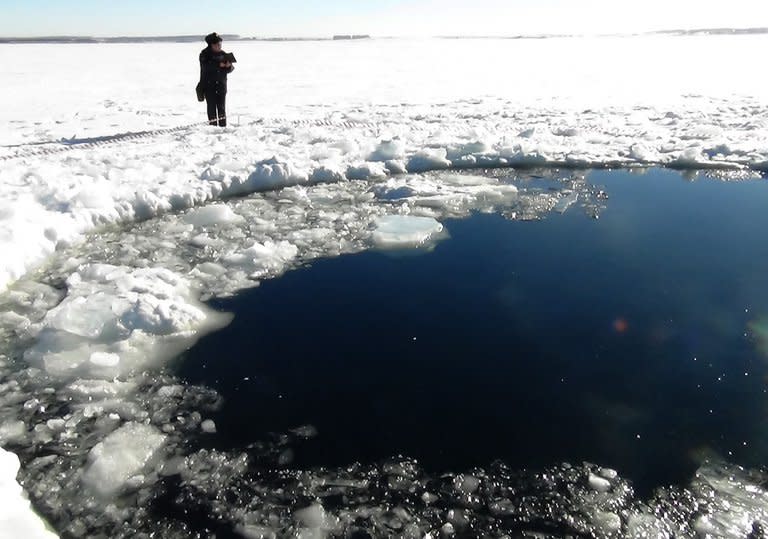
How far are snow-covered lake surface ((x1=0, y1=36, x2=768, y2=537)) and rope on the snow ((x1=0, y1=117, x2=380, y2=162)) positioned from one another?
8 centimetres

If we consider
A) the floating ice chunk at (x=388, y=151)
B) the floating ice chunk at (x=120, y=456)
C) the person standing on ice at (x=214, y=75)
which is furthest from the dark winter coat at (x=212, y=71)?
the floating ice chunk at (x=120, y=456)

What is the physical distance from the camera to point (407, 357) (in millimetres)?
3865

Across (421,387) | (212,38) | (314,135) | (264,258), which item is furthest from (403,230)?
(212,38)

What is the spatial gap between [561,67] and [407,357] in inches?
942

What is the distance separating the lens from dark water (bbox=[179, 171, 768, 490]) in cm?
312

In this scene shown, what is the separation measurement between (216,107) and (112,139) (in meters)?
1.82

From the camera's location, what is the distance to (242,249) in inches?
214

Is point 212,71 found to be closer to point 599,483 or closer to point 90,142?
point 90,142

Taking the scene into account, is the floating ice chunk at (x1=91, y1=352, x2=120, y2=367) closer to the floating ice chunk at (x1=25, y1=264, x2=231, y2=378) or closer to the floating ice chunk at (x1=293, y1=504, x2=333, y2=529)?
the floating ice chunk at (x1=25, y1=264, x2=231, y2=378)

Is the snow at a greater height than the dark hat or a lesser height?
lesser

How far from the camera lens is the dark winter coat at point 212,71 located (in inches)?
375

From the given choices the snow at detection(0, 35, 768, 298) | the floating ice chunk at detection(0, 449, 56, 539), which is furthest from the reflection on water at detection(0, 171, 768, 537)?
the snow at detection(0, 35, 768, 298)

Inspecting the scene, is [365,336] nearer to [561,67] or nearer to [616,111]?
[616,111]

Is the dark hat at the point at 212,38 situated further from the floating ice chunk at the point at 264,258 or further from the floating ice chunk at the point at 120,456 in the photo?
the floating ice chunk at the point at 120,456
